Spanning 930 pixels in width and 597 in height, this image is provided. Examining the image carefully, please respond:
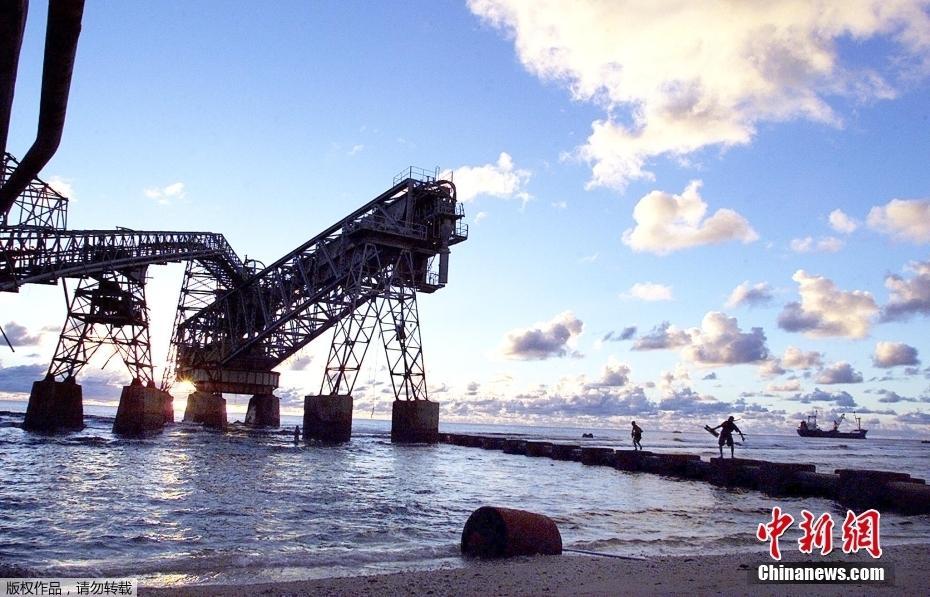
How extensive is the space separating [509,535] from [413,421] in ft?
118

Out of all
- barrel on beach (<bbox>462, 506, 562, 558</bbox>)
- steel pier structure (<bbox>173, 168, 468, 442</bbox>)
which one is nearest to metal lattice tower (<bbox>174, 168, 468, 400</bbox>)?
steel pier structure (<bbox>173, 168, 468, 442</bbox>)

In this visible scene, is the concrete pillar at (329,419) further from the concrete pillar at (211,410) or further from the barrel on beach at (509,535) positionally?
the barrel on beach at (509,535)

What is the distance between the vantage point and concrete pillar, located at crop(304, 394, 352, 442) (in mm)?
42562

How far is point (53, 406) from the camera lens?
4138 cm

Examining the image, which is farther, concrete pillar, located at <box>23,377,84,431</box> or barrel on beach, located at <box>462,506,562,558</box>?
concrete pillar, located at <box>23,377,84,431</box>

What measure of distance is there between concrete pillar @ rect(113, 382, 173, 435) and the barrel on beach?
39.6 metres

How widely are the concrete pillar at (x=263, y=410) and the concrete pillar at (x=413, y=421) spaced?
21946mm

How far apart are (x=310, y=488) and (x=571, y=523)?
9403 millimetres

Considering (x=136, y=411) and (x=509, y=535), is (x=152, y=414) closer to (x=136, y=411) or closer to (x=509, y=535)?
(x=136, y=411)

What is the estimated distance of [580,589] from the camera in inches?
314

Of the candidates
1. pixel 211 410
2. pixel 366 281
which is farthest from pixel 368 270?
pixel 211 410

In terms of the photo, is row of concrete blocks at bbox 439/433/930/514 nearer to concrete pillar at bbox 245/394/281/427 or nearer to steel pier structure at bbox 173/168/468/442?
steel pier structure at bbox 173/168/468/442

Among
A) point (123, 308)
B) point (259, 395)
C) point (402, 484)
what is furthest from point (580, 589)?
point (259, 395)

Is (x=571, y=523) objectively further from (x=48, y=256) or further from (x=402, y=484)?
(x=48, y=256)
